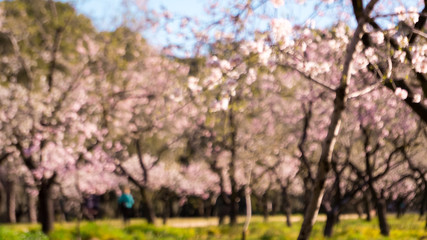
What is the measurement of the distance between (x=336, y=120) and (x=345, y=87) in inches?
17.0

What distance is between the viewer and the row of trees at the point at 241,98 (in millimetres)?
7168

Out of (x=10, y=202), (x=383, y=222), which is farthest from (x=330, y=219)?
(x=10, y=202)

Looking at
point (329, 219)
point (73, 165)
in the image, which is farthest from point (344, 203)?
point (73, 165)

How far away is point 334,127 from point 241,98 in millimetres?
9885

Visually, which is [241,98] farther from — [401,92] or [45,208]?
[401,92]

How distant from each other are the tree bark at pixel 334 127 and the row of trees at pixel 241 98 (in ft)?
0.05

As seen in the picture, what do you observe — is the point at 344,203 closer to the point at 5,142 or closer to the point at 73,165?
the point at 73,165

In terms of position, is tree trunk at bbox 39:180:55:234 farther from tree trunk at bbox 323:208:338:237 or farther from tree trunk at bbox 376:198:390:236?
tree trunk at bbox 376:198:390:236

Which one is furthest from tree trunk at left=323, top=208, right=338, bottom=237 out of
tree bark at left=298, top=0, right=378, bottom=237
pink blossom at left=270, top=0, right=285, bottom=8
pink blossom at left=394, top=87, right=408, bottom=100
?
pink blossom at left=270, top=0, right=285, bottom=8

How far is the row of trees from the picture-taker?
282 inches

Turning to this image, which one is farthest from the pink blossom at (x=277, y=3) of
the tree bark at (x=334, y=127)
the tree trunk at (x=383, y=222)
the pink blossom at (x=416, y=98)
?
the tree trunk at (x=383, y=222)

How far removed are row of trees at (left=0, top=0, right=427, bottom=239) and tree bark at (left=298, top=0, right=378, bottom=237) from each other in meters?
0.01

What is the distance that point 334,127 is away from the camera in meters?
6.59

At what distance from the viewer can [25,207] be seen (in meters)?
39.7
